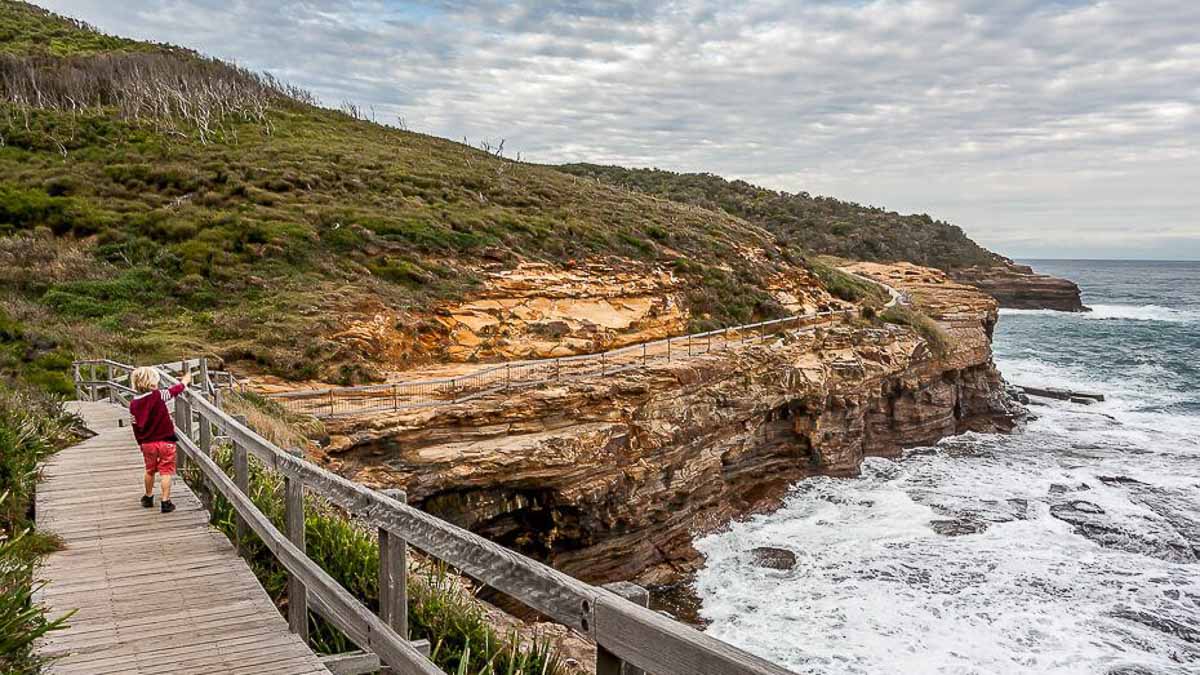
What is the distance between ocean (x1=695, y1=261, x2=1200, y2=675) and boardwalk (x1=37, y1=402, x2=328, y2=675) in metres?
10.8

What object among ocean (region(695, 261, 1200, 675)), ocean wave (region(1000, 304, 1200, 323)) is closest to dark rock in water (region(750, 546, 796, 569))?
ocean (region(695, 261, 1200, 675))

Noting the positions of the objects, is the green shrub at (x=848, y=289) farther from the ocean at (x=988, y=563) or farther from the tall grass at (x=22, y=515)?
the tall grass at (x=22, y=515)

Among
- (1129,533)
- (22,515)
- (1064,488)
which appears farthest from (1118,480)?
(22,515)

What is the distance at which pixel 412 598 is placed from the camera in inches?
189

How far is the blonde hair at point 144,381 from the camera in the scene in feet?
24.4

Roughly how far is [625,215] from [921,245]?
157ft

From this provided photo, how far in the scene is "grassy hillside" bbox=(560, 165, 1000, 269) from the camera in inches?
2712

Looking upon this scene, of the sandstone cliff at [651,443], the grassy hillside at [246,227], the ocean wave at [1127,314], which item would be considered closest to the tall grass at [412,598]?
the sandstone cliff at [651,443]

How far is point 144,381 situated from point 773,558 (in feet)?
49.2

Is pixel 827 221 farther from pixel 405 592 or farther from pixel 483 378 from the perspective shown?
pixel 405 592

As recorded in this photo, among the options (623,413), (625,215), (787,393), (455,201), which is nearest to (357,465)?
(623,413)

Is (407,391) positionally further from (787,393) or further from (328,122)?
(328,122)

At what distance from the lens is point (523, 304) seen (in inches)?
950

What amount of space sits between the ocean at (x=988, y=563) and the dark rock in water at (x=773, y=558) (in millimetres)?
300
